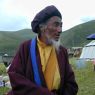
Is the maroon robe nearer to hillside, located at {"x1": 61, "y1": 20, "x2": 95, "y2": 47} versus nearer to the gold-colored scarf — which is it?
the gold-colored scarf

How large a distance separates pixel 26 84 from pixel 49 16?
72cm

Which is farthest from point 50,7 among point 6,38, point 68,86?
point 6,38

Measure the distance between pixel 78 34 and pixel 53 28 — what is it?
5187 inches

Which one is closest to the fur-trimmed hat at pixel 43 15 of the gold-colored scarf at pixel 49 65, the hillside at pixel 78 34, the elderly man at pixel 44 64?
the elderly man at pixel 44 64

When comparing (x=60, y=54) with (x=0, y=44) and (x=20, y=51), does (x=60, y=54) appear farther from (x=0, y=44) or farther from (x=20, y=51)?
(x=0, y=44)

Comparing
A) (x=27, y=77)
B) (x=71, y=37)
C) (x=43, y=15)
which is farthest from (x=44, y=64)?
(x=71, y=37)

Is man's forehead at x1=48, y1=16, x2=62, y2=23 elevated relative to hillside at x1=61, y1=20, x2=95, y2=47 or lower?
elevated

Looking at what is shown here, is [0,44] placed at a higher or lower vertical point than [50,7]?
lower

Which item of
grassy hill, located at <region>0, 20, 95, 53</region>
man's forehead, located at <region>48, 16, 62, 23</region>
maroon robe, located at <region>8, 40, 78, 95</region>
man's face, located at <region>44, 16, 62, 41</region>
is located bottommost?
grassy hill, located at <region>0, 20, 95, 53</region>

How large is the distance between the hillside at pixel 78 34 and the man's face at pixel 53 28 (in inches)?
4638

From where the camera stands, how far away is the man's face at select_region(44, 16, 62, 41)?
14.0 feet

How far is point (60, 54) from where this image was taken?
438 cm

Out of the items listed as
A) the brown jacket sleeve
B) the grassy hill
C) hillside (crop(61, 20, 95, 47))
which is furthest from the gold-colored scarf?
hillside (crop(61, 20, 95, 47))

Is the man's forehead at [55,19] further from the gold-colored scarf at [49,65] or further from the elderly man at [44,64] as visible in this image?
the gold-colored scarf at [49,65]
